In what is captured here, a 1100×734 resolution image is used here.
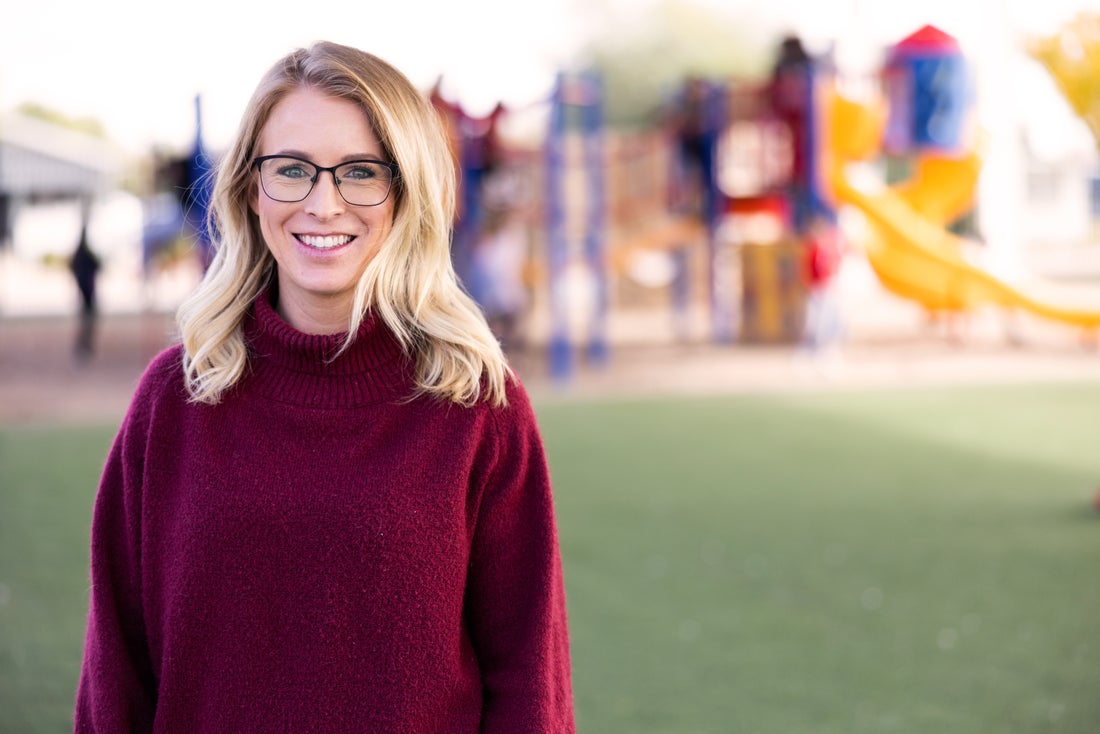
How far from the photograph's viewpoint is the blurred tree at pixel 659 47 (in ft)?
150

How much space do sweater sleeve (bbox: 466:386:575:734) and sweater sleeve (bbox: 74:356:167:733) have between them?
1.53ft

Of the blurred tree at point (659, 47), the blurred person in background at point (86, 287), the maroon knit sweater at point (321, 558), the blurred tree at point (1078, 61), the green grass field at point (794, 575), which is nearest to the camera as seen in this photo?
the maroon knit sweater at point (321, 558)

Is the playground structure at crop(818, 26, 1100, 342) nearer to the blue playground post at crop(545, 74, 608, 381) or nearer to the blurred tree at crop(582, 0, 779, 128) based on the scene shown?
the blue playground post at crop(545, 74, 608, 381)

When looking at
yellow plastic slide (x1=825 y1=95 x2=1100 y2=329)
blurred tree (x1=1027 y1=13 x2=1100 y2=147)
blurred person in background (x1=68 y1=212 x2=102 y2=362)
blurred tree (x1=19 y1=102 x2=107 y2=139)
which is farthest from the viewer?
blurred tree (x1=19 y1=102 x2=107 y2=139)

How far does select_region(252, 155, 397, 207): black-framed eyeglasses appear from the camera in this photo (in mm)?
1729

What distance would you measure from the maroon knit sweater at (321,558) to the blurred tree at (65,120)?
59195mm

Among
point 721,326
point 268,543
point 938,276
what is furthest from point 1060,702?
point 721,326

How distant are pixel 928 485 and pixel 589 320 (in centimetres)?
1333

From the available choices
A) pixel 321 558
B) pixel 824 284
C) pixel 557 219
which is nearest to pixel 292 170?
pixel 321 558

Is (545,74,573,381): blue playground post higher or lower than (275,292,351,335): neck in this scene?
higher

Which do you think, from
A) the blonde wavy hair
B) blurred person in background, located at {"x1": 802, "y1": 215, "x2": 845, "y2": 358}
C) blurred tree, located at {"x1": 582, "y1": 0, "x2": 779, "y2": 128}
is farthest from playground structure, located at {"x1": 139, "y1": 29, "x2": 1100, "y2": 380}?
blurred tree, located at {"x1": 582, "y1": 0, "x2": 779, "y2": 128}

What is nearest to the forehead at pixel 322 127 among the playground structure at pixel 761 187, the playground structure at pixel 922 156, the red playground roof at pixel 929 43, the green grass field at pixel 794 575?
the green grass field at pixel 794 575

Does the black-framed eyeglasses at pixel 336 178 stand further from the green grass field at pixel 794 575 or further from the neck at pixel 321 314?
the green grass field at pixel 794 575

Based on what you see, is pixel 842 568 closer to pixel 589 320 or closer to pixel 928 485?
pixel 928 485
